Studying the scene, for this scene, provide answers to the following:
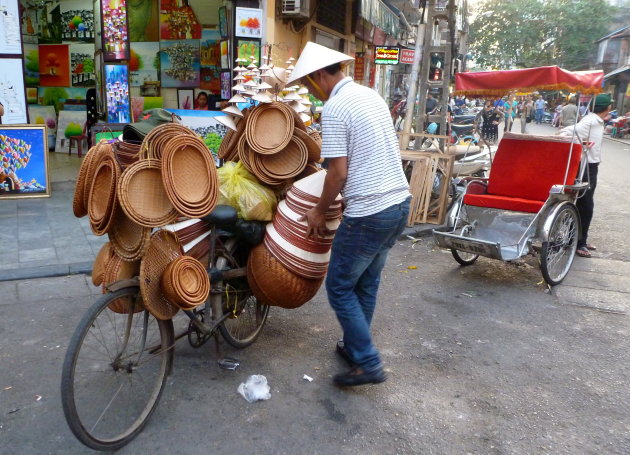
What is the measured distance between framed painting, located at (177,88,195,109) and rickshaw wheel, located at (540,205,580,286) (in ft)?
24.1

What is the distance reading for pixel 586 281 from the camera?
5.11 meters

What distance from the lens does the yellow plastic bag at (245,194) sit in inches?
122

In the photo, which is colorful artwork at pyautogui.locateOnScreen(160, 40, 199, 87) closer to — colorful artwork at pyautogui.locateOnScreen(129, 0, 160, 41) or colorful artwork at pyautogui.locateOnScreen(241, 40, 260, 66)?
colorful artwork at pyautogui.locateOnScreen(129, 0, 160, 41)

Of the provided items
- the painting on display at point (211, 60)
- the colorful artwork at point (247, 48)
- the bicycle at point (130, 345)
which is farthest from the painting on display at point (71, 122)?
the bicycle at point (130, 345)

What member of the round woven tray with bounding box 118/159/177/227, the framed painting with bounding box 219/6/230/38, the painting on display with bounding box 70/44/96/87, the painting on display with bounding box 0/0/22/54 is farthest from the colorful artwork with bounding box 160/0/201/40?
the round woven tray with bounding box 118/159/177/227

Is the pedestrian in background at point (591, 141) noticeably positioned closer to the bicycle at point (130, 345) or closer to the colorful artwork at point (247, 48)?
the bicycle at point (130, 345)

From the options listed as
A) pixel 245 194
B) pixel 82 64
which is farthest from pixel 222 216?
pixel 82 64

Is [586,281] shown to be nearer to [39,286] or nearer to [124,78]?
[39,286]

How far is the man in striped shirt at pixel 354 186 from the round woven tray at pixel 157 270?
0.77m

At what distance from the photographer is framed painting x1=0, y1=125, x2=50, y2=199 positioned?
6.87m

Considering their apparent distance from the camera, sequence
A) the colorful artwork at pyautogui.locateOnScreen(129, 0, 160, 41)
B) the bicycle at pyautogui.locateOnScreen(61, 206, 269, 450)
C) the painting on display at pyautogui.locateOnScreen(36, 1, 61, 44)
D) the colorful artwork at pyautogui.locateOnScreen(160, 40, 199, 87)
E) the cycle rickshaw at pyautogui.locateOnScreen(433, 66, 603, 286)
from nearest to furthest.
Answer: the bicycle at pyautogui.locateOnScreen(61, 206, 269, 450) → the cycle rickshaw at pyautogui.locateOnScreen(433, 66, 603, 286) → the colorful artwork at pyautogui.locateOnScreen(129, 0, 160, 41) → the colorful artwork at pyautogui.locateOnScreen(160, 40, 199, 87) → the painting on display at pyautogui.locateOnScreen(36, 1, 61, 44)

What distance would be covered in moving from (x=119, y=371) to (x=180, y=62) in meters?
8.54

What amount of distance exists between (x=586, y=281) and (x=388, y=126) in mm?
3430

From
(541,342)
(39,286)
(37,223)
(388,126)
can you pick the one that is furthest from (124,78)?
(541,342)
